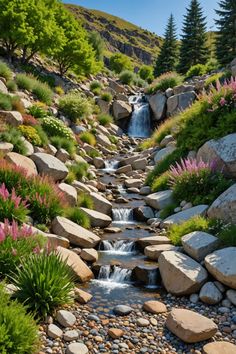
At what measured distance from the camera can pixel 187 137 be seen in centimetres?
1241

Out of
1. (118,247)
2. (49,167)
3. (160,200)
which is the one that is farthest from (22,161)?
(160,200)

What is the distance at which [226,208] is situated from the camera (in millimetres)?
7730

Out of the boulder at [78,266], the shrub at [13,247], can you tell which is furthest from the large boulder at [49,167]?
the shrub at [13,247]

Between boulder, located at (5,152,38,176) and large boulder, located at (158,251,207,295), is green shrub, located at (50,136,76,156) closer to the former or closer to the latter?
boulder, located at (5,152,38,176)

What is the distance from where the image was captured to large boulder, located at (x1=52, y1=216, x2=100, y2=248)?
7793mm

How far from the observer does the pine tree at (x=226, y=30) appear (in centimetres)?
3146

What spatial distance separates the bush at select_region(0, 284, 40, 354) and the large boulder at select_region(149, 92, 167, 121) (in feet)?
69.1

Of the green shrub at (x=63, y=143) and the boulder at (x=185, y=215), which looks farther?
the green shrub at (x=63, y=143)

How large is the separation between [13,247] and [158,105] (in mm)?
20097

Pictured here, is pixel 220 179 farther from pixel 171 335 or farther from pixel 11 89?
pixel 11 89

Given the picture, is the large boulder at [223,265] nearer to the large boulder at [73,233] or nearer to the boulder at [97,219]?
the large boulder at [73,233]

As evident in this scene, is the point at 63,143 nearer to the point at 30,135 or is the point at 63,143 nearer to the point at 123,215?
the point at 30,135

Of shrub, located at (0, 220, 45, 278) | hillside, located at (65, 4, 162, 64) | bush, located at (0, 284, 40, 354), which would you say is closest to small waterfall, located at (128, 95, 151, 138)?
shrub, located at (0, 220, 45, 278)

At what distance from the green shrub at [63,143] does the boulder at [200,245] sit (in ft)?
24.0
